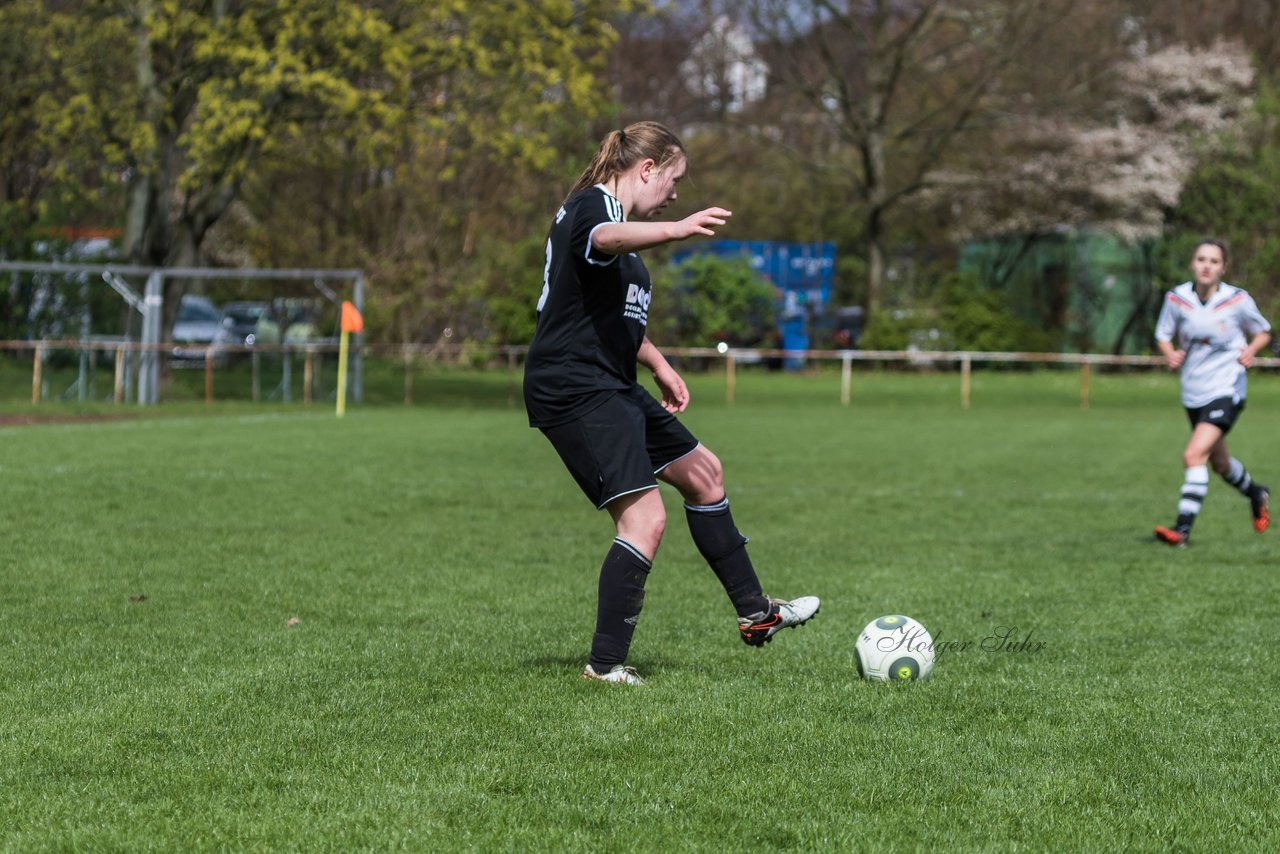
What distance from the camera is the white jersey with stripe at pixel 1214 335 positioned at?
11.1 m

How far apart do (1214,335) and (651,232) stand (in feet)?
23.5

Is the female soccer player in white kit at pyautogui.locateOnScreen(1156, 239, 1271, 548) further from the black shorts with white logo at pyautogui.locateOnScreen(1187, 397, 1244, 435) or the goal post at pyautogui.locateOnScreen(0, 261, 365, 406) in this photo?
the goal post at pyautogui.locateOnScreen(0, 261, 365, 406)

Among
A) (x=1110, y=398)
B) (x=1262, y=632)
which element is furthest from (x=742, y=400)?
(x=1262, y=632)

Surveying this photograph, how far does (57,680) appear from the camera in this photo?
5.70m

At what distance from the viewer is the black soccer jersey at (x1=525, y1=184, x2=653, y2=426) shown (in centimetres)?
567

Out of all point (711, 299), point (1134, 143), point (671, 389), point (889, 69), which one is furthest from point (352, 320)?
point (1134, 143)

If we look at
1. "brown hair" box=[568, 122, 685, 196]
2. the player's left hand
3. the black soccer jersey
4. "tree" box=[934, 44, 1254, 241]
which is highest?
"tree" box=[934, 44, 1254, 241]

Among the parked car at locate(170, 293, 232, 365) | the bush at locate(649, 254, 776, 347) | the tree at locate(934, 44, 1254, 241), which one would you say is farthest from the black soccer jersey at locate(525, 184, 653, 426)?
the tree at locate(934, 44, 1254, 241)

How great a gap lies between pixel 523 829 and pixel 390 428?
59.9 ft

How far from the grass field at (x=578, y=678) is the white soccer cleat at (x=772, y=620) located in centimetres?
20

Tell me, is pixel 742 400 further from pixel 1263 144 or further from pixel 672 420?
pixel 672 420

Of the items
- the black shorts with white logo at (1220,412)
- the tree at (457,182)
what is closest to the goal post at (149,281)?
the tree at (457,182)

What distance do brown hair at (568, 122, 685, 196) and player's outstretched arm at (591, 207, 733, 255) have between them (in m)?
0.41

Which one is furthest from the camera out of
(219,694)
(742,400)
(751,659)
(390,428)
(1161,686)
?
(742,400)
